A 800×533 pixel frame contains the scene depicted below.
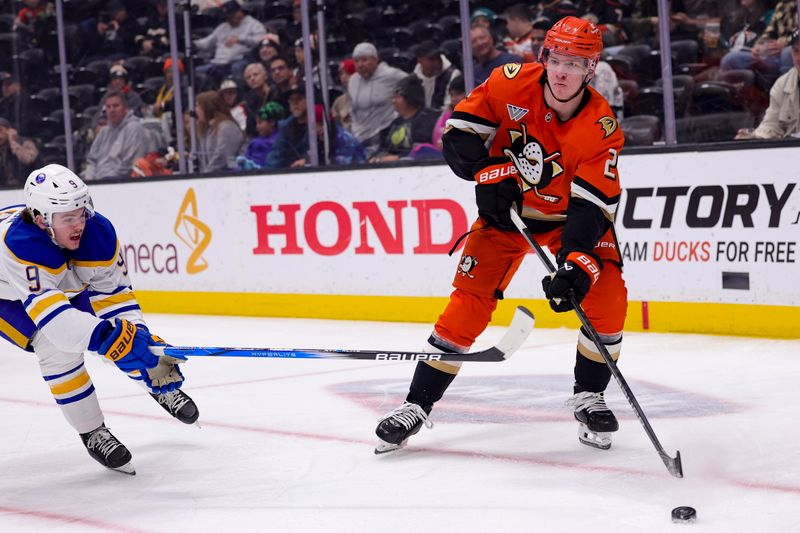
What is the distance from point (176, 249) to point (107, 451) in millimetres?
4113

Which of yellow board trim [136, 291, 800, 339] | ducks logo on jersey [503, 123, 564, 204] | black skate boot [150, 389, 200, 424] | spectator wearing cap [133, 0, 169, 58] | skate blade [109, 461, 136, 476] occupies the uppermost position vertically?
spectator wearing cap [133, 0, 169, 58]

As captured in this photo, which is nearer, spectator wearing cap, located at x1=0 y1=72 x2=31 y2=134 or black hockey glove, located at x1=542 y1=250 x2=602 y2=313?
black hockey glove, located at x1=542 y1=250 x2=602 y2=313

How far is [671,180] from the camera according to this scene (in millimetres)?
5176

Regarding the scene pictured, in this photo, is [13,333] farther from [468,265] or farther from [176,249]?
[176,249]

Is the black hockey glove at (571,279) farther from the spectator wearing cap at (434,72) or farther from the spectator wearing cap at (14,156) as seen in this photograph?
the spectator wearing cap at (14,156)

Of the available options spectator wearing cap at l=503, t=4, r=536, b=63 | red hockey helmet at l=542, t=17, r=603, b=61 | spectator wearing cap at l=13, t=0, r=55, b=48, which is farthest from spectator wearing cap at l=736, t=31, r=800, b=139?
spectator wearing cap at l=13, t=0, r=55, b=48

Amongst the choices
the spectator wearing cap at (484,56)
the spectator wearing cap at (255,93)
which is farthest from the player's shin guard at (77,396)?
the spectator wearing cap at (255,93)

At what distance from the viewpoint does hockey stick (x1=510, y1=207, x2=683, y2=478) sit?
274 centimetres

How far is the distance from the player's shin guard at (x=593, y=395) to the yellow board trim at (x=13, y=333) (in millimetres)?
1591

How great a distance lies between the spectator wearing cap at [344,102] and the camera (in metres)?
6.63

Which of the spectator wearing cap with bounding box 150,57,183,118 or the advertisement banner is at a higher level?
the spectator wearing cap with bounding box 150,57,183,118

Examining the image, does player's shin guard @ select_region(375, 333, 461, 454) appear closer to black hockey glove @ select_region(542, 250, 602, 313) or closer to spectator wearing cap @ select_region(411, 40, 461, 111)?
black hockey glove @ select_region(542, 250, 602, 313)

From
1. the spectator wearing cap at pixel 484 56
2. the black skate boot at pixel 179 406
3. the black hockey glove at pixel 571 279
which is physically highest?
the spectator wearing cap at pixel 484 56

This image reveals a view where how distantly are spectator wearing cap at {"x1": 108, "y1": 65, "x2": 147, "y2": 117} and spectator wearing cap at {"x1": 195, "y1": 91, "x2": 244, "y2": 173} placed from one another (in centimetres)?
Result: 80
